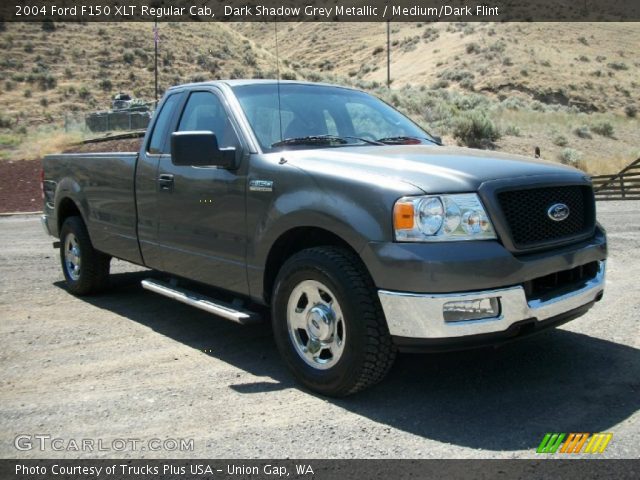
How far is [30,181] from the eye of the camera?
18.7 m

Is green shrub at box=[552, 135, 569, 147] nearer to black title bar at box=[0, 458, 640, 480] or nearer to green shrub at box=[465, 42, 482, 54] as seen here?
black title bar at box=[0, 458, 640, 480]

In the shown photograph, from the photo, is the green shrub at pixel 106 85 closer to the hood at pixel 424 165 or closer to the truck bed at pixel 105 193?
the truck bed at pixel 105 193

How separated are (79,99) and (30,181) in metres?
24.0

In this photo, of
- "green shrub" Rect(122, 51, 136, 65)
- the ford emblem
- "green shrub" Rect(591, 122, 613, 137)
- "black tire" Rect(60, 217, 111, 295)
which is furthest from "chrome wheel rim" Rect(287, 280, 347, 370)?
"green shrub" Rect(122, 51, 136, 65)

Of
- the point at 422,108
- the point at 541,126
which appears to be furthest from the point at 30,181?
the point at 541,126

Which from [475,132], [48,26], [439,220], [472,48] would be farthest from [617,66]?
[439,220]

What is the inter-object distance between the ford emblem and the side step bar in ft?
6.57

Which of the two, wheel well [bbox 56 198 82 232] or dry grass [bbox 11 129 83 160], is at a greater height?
dry grass [bbox 11 129 83 160]

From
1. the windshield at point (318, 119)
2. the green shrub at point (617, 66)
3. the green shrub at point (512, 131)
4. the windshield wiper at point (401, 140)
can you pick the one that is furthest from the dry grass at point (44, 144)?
the green shrub at point (617, 66)

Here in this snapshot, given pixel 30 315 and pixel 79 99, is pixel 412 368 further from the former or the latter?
pixel 79 99

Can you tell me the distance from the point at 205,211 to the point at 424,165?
1753 millimetres

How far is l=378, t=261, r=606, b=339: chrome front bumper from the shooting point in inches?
140

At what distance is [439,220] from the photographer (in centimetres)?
363

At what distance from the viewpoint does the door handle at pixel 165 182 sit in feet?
17.1
